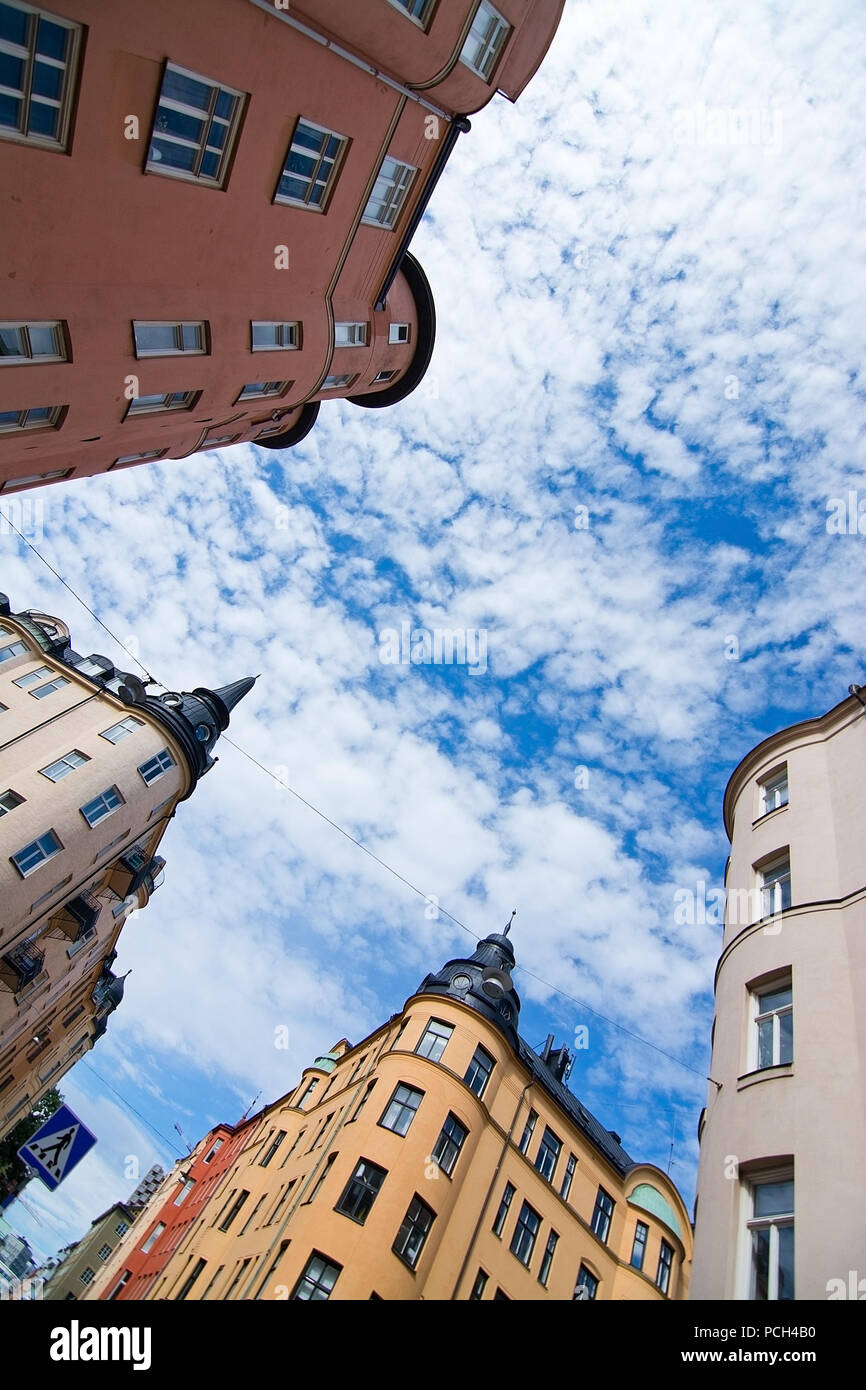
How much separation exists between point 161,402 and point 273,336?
3737mm

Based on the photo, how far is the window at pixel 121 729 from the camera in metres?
32.6

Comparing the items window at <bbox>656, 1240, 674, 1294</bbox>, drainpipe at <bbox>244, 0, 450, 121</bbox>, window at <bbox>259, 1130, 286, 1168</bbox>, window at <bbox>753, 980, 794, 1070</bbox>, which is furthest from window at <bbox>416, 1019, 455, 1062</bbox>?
drainpipe at <bbox>244, 0, 450, 121</bbox>

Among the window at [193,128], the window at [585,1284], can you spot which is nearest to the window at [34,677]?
the window at [193,128]

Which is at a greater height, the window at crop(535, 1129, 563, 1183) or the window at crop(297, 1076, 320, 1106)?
the window at crop(297, 1076, 320, 1106)

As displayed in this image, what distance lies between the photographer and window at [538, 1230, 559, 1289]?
24375mm

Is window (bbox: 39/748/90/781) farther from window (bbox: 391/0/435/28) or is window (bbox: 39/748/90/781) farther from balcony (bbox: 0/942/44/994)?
window (bbox: 391/0/435/28)

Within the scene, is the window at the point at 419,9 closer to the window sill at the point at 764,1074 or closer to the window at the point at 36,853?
the window sill at the point at 764,1074

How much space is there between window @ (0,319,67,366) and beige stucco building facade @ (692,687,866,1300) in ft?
58.8

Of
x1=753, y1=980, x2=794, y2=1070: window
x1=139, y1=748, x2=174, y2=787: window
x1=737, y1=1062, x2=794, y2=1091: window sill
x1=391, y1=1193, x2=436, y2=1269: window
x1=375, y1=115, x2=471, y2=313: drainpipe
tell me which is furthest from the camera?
x1=139, y1=748, x2=174, y2=787: window

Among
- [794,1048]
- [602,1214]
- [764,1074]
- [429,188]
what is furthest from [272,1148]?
[429,188]

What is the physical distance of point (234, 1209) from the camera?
3306 centimetres

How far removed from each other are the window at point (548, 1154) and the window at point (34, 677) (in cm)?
3005
